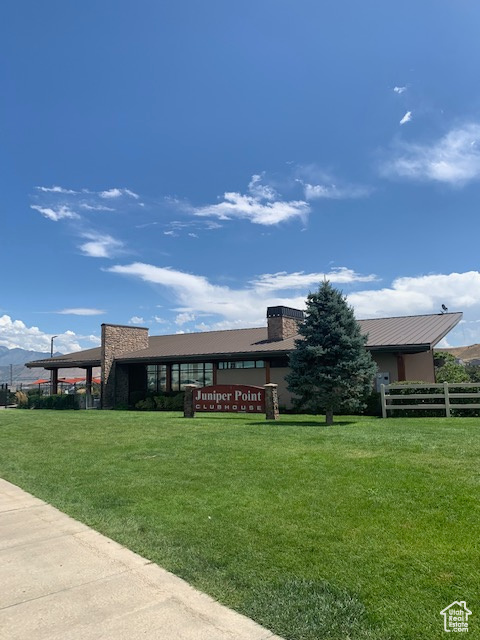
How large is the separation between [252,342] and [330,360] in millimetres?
11825

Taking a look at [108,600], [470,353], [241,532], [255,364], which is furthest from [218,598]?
[470,353]

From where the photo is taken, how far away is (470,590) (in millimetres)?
3518

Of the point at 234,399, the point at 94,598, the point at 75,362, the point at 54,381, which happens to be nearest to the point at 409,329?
the point at 234,399

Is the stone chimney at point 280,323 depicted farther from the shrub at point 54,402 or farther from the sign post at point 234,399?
the shrub at point 54,402

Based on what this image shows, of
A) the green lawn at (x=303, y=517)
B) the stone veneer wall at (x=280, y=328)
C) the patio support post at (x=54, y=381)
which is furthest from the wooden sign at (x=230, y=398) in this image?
the patio support post at (x=54, y=381)

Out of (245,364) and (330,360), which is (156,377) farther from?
(330,360)

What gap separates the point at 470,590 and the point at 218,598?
1.85m

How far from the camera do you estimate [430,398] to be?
16.0 metres

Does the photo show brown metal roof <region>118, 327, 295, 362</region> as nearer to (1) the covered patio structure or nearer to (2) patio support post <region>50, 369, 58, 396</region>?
(1) the covered patio structure

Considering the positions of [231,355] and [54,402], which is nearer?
[231,355]

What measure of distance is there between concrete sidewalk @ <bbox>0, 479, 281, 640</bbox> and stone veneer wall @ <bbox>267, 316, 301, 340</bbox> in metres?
20.8

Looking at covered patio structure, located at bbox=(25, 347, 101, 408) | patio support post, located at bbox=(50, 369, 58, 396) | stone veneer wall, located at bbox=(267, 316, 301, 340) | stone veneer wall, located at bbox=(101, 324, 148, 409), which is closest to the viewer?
stone veneer wall, located at bbox=(267, 316, 301, 340)

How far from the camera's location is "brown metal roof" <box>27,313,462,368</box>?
19906mm

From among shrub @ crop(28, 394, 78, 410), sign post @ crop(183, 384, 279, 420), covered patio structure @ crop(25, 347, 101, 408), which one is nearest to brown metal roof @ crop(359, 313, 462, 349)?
sign post @ crop(183, 384, 279, 420)
